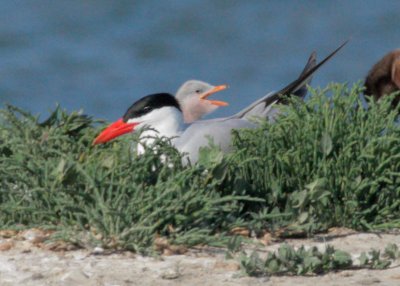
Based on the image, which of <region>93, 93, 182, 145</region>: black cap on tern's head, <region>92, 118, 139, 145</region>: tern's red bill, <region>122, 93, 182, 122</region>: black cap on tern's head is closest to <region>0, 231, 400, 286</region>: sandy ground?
<region>92, 118, 139, 145</region>: tern's red bill

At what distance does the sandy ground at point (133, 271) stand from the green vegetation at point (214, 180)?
90mm

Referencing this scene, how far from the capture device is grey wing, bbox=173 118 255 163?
604cm

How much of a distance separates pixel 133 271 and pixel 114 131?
160 centimetres

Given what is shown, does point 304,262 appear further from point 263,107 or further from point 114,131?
point 263,107

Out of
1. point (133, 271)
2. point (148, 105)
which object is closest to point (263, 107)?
point (148, 105)

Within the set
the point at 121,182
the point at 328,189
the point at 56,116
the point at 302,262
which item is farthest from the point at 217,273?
the point at 56,116

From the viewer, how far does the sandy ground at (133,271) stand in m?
4.52

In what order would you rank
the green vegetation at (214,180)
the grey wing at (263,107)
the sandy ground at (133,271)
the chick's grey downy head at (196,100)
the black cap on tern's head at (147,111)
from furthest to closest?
1. the chick's grey downy head at (196,100)
2. the grey wing at (263,107)
3. the black cap on tern's head at (147,111)
4. the green vegetation at (214,180)
5. the sandy ground at (133,271)

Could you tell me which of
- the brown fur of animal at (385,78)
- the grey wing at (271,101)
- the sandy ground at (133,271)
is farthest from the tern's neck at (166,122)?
the sandy ground at (133,271)

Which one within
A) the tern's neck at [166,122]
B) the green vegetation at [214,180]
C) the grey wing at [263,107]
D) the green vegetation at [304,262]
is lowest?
the green vegetation at [304,262]

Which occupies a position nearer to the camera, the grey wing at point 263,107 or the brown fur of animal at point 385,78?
the grey wing at point 263,107

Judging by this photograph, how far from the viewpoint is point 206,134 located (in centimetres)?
604

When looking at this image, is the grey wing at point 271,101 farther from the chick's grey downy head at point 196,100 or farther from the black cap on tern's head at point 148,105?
the chick's grey downy head at point 196,100

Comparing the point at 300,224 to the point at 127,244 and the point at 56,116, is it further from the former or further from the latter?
the point at 56,116
